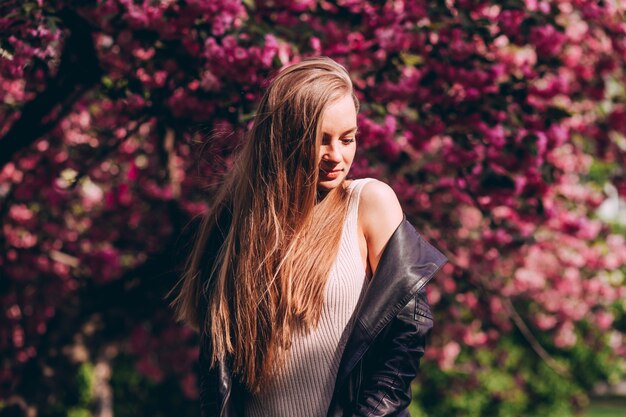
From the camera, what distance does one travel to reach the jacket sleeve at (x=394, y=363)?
2.15m

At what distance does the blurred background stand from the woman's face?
817 millimetres

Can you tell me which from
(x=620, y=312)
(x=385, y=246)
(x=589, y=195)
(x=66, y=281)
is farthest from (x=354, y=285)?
(x=620, y=312)

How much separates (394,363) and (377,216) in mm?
376

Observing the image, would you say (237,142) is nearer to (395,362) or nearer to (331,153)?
(331,153)

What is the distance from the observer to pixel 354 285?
2268 millimetres

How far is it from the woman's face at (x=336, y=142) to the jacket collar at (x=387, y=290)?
235 millimetres

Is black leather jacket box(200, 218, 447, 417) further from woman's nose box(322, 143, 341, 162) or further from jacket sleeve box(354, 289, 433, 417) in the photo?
woman's nose box(322, 143, 341, 162)

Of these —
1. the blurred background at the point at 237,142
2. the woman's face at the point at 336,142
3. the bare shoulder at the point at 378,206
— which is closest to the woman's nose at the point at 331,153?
the woman's face at the point at 336,142

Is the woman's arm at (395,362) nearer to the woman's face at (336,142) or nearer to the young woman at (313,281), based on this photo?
the young woman at (313,281)

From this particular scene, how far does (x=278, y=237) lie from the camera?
2.32m

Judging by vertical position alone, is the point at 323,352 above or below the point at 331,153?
below

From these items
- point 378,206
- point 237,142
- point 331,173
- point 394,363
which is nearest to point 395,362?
point 394,363

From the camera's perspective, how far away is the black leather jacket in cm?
215

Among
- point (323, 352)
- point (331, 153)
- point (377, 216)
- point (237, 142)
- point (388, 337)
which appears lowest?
point (237, 142)
